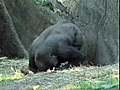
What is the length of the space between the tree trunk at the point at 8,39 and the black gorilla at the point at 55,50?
359 centimetres

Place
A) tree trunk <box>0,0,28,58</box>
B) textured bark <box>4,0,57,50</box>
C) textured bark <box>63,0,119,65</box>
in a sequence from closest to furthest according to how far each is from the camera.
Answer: textured bark <box>63,0,119,65</box> → tree trunk <box>0,0,28,58</box> → textured bark <box>4,0,57,50</box>

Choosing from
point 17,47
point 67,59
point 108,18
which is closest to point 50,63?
point 67,59

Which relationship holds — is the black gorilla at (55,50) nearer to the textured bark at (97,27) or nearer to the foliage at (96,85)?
the textured bark at (97,27)

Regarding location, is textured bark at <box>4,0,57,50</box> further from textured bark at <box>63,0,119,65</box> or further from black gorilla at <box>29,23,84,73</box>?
black gorilla at <box>29,23,84,73</box>

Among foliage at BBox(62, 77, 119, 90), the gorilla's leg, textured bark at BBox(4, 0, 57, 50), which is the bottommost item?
the gorilla's leg

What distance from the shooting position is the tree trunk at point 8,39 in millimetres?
11633

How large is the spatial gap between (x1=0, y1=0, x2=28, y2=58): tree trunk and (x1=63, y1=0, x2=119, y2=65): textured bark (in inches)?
90.7

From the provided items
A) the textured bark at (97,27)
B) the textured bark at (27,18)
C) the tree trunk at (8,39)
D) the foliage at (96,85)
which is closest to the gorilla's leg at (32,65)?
the textured bark at (97,27)

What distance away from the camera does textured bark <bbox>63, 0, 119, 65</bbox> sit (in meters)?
9.29

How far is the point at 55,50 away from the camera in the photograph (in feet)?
25.2

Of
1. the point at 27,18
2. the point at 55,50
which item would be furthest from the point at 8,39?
the point at 55,50

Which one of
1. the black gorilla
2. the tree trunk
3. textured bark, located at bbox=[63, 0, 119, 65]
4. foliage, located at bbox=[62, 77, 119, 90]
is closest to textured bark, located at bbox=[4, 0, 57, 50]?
the tree trunk

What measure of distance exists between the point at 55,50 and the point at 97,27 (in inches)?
82.7

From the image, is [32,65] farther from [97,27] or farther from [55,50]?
[97,27]
